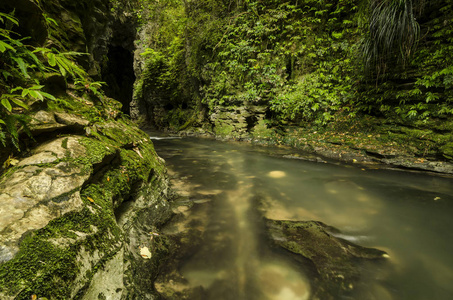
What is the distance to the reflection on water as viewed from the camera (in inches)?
67.4

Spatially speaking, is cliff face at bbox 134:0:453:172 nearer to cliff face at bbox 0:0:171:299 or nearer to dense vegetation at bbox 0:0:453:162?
dense vegetation at bbox 0:0:453:162

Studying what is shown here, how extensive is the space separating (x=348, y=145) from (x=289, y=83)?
13.0 ft

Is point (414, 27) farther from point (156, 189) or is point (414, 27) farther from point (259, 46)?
point (156, 189)

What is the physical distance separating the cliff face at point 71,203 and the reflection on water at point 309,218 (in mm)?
547

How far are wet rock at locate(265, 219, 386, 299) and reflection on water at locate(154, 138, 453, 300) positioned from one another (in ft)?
0.41

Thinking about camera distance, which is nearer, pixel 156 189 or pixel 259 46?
pixel 156 189

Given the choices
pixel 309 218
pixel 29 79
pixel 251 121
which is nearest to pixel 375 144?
pixel 309 218

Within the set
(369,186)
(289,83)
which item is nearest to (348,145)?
(369,186)

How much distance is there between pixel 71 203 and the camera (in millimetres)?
1280

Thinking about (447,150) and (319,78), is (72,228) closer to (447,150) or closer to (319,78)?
(447,150)

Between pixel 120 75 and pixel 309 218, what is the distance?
22.3 metres

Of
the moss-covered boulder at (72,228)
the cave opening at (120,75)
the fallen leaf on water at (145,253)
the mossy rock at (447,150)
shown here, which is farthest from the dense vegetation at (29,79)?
the cave opening at (120,75)

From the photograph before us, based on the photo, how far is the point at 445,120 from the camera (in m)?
4.81

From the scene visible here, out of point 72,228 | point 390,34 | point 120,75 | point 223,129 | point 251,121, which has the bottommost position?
point 223,129
